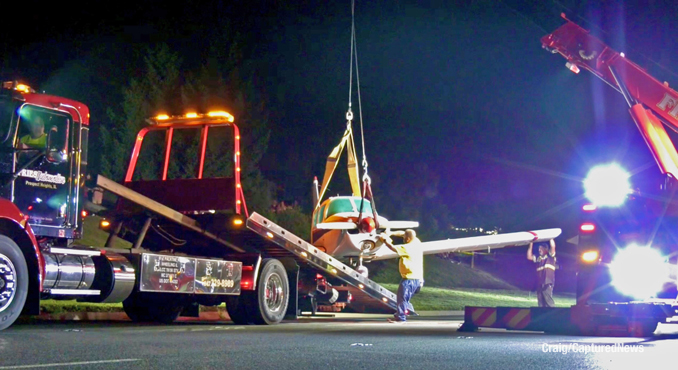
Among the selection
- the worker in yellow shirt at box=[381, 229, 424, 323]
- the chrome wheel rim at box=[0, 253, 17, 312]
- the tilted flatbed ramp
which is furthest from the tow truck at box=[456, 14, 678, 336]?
the chrome wheel rim at box=[0, 253, 17, 312]

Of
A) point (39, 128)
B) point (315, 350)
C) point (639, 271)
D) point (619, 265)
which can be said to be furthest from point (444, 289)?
point (315, 350)

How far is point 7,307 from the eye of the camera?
9969 mm

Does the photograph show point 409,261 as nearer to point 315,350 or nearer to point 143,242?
point 143,242

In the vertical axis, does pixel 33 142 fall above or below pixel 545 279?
above

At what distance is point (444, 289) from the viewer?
103 feet

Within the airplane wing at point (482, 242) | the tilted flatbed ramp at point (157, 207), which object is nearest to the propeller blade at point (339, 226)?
the airplane wing at point (482, 242)

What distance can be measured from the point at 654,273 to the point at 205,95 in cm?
2481

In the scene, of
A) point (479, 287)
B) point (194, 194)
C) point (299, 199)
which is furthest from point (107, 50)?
point (194, 194)

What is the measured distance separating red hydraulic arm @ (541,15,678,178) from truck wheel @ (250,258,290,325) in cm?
599

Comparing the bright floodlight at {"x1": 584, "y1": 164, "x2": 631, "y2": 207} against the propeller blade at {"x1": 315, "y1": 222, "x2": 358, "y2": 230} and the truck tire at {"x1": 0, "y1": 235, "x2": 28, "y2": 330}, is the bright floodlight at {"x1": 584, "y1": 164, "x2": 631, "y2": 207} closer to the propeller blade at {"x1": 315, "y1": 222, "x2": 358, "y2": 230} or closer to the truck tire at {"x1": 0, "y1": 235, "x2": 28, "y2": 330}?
the truck tire at {"x1": 0, "y1": 235, "x2": 28, "y2": 330}

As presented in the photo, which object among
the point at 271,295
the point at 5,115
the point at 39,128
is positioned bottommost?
the point at 271,295

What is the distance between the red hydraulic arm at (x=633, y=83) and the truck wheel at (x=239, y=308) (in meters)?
6.68

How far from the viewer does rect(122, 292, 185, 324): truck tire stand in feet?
49.2

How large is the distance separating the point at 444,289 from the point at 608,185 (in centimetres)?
2029
